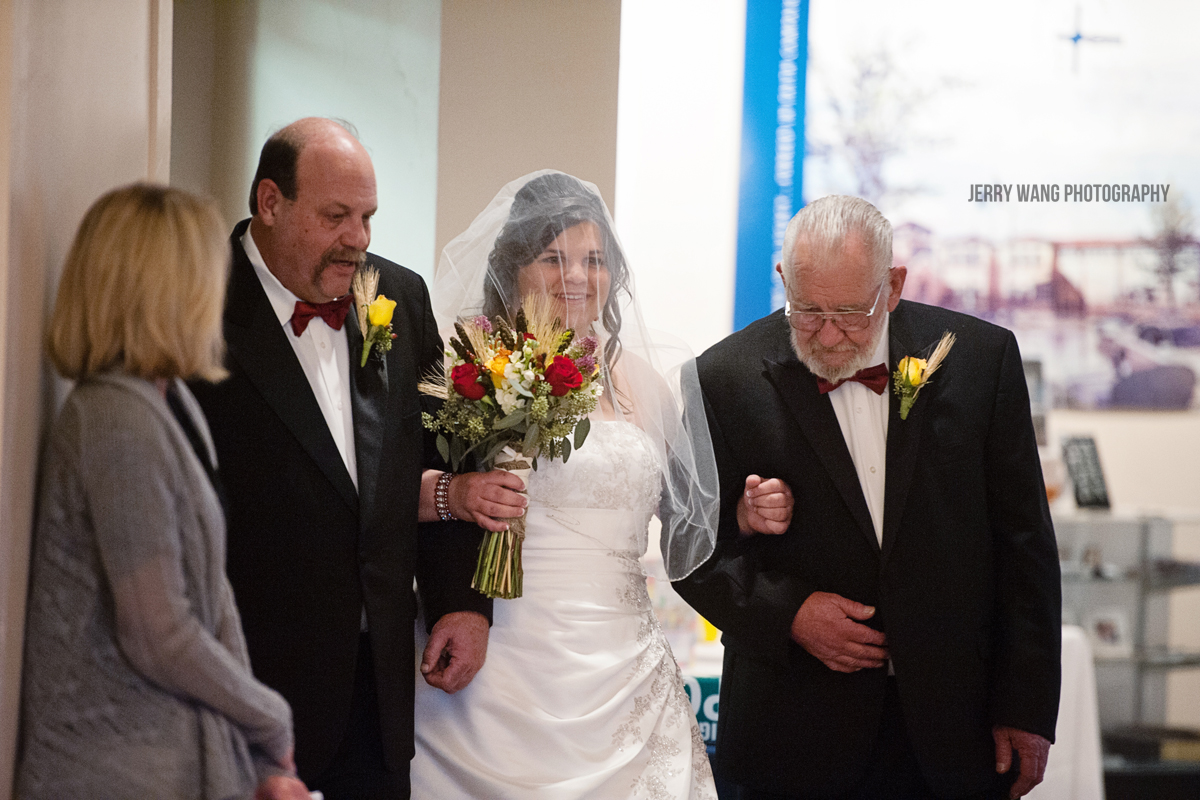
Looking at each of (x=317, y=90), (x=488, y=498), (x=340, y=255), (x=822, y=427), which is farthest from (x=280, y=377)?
(x=317, y=90)

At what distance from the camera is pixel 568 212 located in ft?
9.21

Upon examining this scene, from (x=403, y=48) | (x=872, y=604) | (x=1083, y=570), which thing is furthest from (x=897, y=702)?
(x=403, y=48)

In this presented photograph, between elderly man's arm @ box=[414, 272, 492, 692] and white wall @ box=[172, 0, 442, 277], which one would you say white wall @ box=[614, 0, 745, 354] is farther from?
elderly man's arm @ box=[414, 272, 492, 692]

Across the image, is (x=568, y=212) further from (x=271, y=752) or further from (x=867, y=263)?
(x=271, y=752)

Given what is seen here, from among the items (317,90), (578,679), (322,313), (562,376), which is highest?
(317,90)

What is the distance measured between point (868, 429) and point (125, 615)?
178 cm

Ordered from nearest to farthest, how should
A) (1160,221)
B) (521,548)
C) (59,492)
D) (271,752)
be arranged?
(59,492)
(271,752)
(521,548)
(1160,221)

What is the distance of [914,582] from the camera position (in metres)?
2.61

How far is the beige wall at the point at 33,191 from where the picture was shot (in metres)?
1.65

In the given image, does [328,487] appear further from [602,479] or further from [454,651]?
[602,479]

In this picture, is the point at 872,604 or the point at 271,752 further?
the point at 872,604

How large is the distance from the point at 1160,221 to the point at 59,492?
4.98 m

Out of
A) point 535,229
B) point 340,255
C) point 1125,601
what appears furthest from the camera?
point 1125,601

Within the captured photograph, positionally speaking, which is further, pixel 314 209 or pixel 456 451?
pixel 456 451
